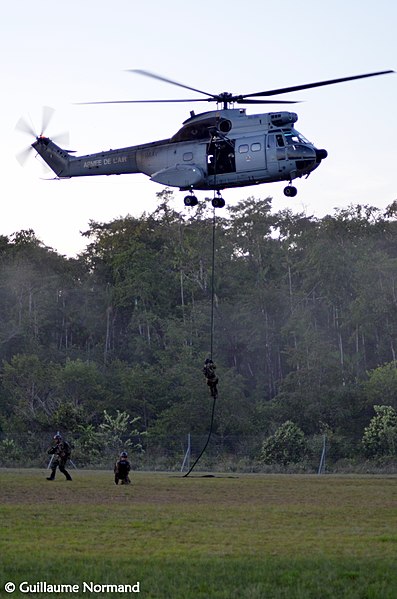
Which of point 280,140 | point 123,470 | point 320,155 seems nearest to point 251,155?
point 280,140

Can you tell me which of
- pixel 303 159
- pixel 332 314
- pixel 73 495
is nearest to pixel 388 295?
pixel 332 314

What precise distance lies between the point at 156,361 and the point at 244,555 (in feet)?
241

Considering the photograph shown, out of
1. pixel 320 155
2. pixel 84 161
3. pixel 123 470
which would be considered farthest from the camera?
pixel 84 161

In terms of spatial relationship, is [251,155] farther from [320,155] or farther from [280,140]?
[320,155]

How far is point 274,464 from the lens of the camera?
55.5 meters

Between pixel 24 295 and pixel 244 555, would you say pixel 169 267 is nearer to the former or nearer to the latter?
pixel 24 295

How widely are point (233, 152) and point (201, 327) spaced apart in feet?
184

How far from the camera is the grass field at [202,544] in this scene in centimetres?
1394

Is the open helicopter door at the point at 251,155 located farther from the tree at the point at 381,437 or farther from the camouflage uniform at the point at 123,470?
the tree at the point at 381,437

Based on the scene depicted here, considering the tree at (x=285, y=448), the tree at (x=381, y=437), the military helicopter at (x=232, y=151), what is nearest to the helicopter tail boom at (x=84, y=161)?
the military helicopter at (x=232, y=151)

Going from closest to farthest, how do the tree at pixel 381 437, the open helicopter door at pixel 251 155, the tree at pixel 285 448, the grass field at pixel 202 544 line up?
the grass field at pixel 202 544
the open helicopter door at pixel 251 155
the tree at pixel 285 448
the tree at pixel 381 437

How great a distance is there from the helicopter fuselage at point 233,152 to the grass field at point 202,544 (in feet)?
33.7

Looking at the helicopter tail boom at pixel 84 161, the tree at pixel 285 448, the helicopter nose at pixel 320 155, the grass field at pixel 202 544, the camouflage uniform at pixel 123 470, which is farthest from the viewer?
the tree at pixel 285 448

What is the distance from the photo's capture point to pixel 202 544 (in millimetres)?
17031
